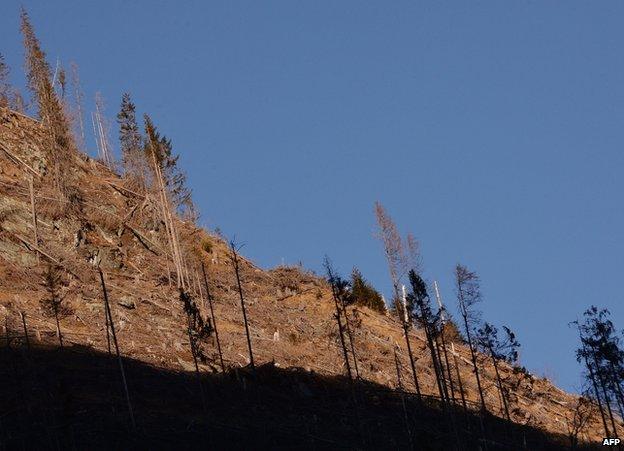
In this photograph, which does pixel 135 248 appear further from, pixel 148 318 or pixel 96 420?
pixel 96 420

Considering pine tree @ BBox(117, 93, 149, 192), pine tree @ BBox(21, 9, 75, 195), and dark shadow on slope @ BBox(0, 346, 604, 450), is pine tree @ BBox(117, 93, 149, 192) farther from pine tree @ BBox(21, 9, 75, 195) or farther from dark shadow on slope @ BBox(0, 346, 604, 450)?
dark shadow on slope @ BBox(0, 346, 604, 450)

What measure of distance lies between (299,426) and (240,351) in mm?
10636

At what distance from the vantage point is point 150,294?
47469mm

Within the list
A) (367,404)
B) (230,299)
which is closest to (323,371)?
(367,404)

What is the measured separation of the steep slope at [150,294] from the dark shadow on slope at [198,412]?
7.65 ft

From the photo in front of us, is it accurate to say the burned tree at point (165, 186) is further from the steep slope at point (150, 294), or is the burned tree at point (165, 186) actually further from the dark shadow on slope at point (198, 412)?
the dark shadow on slope at point (198, 412)

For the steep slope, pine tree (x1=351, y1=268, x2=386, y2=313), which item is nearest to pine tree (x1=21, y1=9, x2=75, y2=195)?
the steep slope

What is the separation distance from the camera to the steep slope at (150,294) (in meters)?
39.7

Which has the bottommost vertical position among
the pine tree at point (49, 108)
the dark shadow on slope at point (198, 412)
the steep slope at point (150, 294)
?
the dark shadow on slope at point (198, 412)

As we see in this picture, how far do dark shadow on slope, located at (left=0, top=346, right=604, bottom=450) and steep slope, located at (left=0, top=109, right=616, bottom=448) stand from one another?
7.65ft

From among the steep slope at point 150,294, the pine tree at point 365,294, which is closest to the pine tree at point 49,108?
the steep slope at point 150,294

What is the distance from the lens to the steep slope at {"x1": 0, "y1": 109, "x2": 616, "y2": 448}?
3966 centimetres

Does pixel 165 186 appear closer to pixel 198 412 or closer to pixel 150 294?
pixel 150 294

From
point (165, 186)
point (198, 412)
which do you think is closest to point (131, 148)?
point (165, 186)
